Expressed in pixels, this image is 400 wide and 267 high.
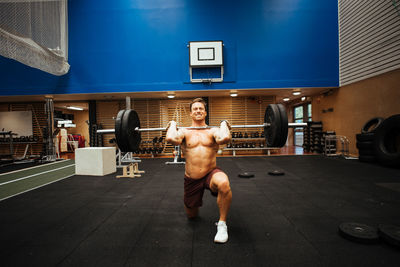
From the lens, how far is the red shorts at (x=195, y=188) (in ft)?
6.60

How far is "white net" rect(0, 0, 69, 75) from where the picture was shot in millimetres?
3920

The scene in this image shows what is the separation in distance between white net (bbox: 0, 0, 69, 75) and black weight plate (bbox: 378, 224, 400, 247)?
6329mm

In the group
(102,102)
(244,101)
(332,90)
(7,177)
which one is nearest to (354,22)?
(332,90)

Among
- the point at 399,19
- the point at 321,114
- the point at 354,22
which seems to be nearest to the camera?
the point at 399,19

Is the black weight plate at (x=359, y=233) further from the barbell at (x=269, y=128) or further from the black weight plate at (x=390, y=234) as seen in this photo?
the barbell at (x=269, y=128)

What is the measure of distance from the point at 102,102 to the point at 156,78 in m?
3.30

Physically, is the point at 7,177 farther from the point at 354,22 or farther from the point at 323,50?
the point at 354,22

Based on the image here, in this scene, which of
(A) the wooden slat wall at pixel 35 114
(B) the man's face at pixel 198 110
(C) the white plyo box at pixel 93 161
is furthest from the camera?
(A) the wooden slat wall at pixel 35 114

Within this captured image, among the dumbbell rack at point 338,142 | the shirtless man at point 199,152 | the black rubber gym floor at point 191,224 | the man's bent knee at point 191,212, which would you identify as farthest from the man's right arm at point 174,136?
the dumbbell rack at point 338,142

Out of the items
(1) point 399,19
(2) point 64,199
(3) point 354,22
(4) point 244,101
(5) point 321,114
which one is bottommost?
(2) point 64,199

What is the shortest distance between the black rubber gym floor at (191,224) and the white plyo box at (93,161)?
3.07 ft

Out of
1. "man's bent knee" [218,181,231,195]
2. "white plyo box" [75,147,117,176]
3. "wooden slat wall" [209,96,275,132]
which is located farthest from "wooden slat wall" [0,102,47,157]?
"man's bent knee" [218,181,231,195]

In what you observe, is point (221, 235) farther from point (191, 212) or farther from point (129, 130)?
point (129, 130)

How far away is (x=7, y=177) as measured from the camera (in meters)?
4.73
